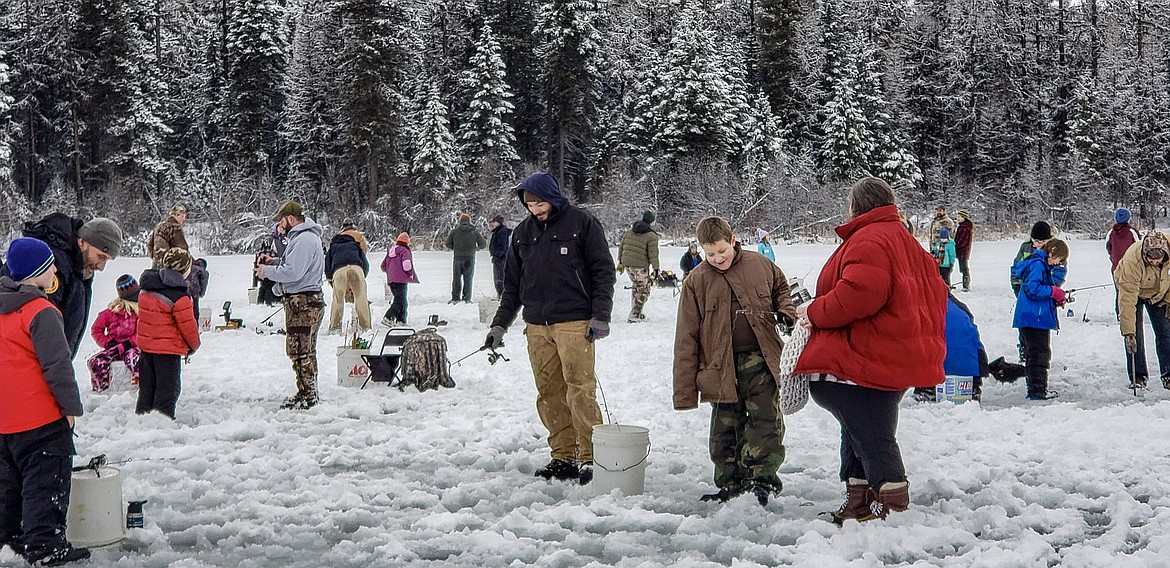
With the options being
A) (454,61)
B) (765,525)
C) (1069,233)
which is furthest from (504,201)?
(765,525)

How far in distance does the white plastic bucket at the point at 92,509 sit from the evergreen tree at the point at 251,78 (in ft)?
137

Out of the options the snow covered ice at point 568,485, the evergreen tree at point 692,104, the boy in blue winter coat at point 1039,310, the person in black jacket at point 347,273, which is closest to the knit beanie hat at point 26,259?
the snow covered ice at point 568,485

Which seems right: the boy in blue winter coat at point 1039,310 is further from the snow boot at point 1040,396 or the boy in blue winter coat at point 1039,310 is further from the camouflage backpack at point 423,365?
the camouflage backpack at point 423,365

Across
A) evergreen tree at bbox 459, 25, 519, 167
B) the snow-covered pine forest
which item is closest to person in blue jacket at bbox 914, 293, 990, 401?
the snow-covered pine forest

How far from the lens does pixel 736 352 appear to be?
18.2 ft

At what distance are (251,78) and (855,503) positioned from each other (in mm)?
43341

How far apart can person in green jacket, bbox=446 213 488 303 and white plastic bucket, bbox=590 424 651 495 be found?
1164 cm

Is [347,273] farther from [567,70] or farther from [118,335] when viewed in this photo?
[567,70]

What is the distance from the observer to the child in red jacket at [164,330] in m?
8.02

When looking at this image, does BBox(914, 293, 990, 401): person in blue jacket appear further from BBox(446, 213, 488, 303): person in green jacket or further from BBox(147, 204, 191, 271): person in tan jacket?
BBox(446, 213, 488, 303): person in green jacket

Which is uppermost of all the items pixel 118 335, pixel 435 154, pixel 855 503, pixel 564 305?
pixel 435 154

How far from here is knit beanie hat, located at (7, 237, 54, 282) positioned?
4.52m

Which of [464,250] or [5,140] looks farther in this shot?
[5,140]

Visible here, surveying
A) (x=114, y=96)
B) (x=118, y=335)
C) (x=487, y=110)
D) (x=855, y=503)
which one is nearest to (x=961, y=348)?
(x=855, y=503)
